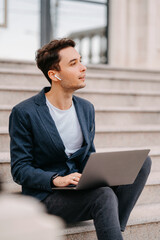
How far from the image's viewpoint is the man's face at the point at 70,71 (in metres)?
1.95

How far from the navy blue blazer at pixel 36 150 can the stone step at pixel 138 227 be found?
0.29 m

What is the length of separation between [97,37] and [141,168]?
14.2ft

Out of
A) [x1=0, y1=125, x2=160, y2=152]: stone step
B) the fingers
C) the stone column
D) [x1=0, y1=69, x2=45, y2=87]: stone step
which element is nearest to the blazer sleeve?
the fingers

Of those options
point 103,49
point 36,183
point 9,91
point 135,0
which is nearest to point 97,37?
point 103,49

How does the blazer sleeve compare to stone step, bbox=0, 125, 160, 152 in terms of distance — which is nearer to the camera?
the blazer sleeve

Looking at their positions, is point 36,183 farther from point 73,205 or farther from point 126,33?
point 126,33

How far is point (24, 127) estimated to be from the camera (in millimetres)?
1800

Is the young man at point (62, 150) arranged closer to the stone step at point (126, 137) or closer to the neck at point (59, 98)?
the neck at point (59, 98)

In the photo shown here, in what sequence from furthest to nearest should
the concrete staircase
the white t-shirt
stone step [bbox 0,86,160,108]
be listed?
1. stone step [bbox 0,86,160,108]
2. the concrete staircase
3. the white t-shirt

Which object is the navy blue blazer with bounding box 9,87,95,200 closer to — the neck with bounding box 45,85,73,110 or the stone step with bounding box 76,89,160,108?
the neck with bounding box 45,85,73,110


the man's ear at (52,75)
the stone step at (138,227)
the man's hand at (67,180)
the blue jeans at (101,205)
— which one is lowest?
the stone step at (138,227)

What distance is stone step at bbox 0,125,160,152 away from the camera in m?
2.96

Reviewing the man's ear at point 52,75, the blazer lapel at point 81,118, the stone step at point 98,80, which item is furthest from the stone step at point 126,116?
the man's ear at point 52,75

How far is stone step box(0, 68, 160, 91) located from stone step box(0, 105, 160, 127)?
26.3 inches
